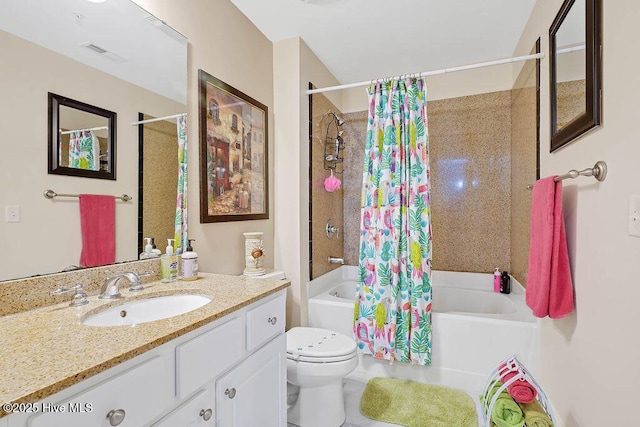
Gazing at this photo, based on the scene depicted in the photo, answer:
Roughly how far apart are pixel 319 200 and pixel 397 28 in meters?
1.42

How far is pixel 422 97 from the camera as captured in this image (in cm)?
222

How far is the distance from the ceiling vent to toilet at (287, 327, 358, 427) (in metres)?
1.63

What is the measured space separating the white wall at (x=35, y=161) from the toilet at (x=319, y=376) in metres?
1.18

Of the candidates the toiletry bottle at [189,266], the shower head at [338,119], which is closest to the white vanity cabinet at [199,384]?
the toiletry bottle at [189,266]

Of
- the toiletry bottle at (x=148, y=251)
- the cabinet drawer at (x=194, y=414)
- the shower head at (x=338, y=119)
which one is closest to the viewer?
the cabinet drawer at (x=194, y=414)

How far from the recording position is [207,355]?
101 cm

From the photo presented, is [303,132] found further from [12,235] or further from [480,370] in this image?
[480,370]

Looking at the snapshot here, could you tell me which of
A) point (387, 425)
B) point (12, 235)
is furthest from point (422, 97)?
point (12, 235)

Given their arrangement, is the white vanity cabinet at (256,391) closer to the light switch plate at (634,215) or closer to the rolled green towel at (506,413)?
the rolled green towel at (506,413)

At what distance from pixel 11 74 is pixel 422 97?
83.8 inches

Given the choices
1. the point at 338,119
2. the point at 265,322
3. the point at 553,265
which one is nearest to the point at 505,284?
the point at 553,265

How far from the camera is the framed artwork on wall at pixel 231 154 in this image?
177 cm

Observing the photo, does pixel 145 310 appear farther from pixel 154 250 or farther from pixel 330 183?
pixel 330 183

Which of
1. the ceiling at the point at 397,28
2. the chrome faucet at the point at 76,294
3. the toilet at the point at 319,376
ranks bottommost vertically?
the toilet at the point at 319,376
